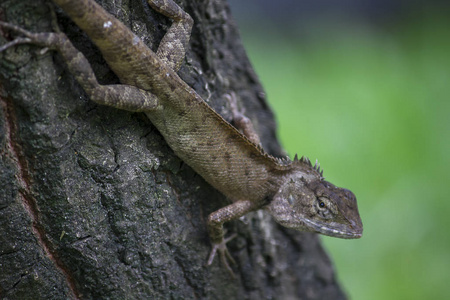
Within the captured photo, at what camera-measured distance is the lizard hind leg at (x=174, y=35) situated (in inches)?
141

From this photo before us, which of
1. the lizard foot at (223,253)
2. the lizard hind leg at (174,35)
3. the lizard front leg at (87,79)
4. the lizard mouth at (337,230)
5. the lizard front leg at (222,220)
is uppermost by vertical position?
the lizard hind leg at (174,35)

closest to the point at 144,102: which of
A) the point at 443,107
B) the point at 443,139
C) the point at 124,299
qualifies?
the point at 124,299

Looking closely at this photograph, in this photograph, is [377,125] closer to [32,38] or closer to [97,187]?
[97,187]

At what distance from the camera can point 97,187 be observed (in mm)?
3299

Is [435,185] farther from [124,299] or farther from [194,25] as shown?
[124,299]

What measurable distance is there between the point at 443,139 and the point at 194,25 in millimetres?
6063

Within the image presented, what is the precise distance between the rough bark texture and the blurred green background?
3595 mm

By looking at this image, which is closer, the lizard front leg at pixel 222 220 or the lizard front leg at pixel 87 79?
the lizard front leg at pixel 87 79

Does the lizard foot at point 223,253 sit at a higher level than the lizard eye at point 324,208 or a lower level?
lower

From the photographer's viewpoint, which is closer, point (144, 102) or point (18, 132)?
point (18, 132)

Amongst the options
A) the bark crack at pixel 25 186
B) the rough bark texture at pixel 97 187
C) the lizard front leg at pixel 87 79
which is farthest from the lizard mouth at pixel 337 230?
the bark crack at pixel 25 186

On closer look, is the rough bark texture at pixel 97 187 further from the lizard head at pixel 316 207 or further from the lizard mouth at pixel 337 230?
the lizard mouth at pixel 337 230

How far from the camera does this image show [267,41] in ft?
33.2

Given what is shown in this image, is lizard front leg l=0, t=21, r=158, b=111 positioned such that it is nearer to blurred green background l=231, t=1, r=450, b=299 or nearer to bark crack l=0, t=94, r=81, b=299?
bark crack l=0, t=94, r=81, b=299
